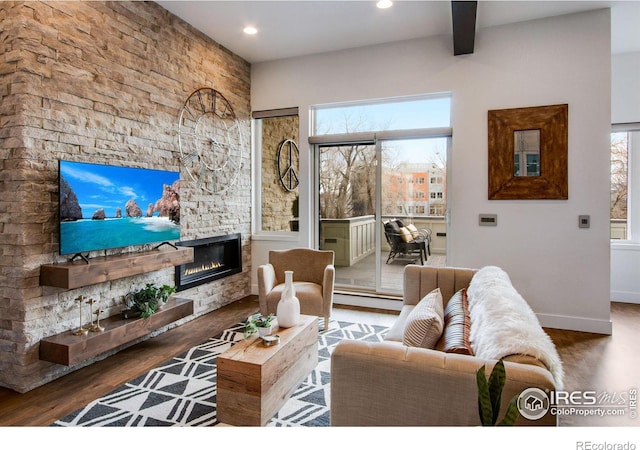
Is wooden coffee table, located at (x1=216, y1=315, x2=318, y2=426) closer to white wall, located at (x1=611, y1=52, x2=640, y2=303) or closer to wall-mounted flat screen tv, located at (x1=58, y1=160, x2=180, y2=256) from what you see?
wall-mounted flat screen tv, located at (x1=58, y1=160, x2=180, y2=256)

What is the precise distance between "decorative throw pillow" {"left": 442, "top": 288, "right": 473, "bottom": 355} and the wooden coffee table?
3.19 ft

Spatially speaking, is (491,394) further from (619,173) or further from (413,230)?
(619,173)

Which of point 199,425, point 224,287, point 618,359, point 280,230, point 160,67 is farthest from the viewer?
point 280,230

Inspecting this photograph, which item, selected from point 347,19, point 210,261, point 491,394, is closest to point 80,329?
point 210,261

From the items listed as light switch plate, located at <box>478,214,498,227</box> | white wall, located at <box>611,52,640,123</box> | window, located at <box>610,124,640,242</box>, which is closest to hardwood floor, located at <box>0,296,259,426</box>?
light switch plate, located at <box>478,214,498,227</box>

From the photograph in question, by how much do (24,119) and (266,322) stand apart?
2.13m

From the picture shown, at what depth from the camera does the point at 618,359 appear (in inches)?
123

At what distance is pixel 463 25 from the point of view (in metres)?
3.55

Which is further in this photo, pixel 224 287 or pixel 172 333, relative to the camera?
pixel 224 287

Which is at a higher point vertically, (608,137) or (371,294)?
(608,137)

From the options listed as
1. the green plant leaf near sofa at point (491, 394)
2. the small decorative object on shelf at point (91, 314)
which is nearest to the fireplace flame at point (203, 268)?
the small decorative object on shelf at point (91, 314)

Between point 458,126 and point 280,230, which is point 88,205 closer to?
point 280,230

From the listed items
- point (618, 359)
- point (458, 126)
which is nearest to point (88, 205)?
point (458, 126)

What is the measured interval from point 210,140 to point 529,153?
3.53 m
